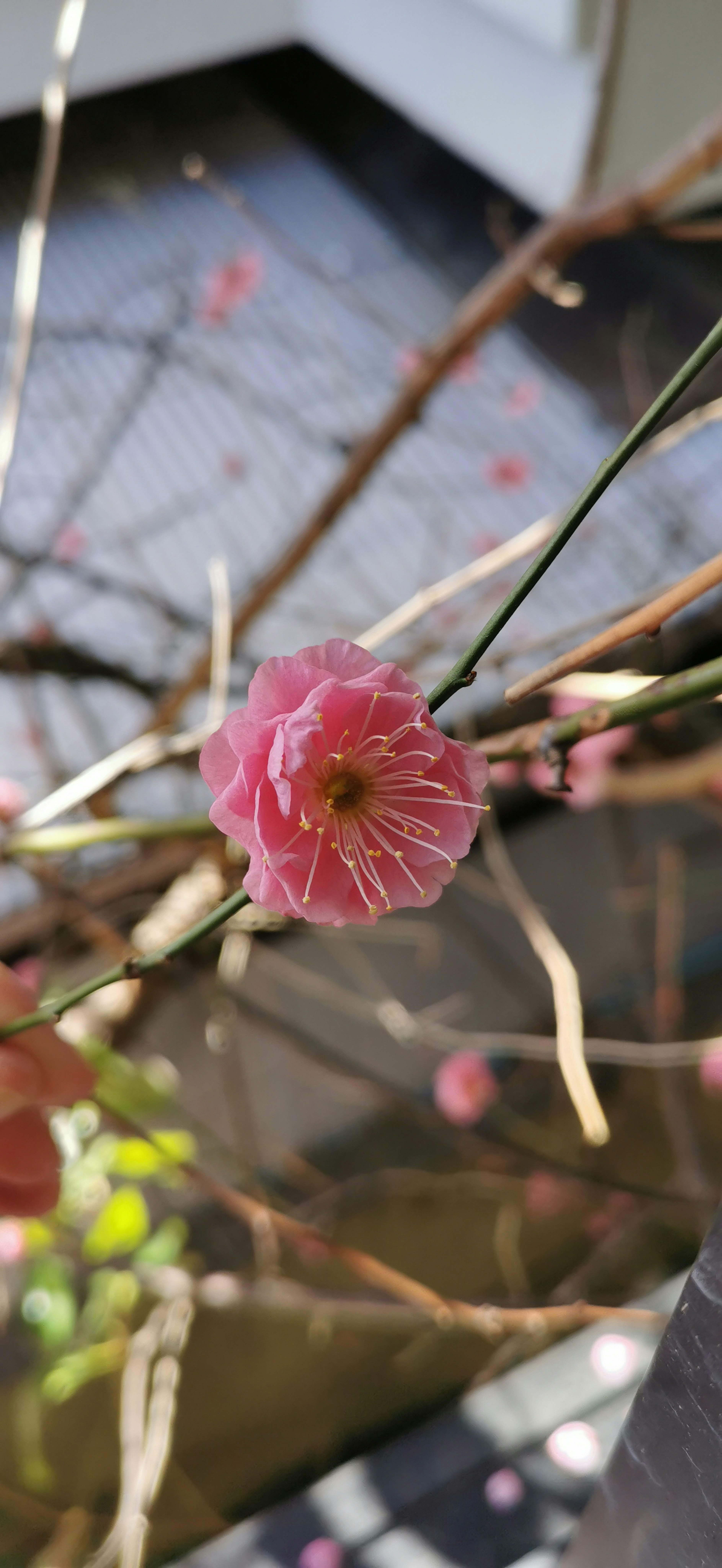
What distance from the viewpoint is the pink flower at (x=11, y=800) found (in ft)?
2.81

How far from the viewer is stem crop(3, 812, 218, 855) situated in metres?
0.32

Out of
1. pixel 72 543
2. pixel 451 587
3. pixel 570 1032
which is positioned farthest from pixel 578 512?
pixel 72 543

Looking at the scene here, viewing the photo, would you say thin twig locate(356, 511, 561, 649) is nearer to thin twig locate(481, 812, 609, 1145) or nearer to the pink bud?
thin twig locate(481, 812, 609, 1145)

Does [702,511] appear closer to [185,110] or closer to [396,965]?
[396,965]

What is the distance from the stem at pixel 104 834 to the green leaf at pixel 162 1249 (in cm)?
47

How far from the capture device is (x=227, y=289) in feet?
5.46

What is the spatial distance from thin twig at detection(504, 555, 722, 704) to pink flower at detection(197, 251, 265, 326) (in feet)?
5.46

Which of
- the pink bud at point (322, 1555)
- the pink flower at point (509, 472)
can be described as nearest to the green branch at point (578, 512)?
the pink bud at point (322, 1555)

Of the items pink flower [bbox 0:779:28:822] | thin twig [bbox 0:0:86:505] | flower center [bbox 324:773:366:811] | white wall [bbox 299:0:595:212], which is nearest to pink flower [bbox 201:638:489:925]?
flower center [bbox 324:773:366:811]

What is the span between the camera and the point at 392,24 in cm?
148

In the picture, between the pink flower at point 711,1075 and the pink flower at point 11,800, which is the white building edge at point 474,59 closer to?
the pink flower at point 11,800

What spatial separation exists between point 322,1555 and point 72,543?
135 centimetres

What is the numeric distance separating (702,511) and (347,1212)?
1.10 m

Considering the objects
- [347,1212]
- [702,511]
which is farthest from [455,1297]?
[702,511]
